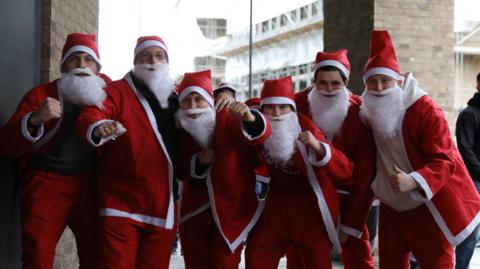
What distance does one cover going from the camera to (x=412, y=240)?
12.3 ft

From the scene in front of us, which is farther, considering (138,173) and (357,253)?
(357,253)

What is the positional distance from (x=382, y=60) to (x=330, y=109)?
1.47 ft

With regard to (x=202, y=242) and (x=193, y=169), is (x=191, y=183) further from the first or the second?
(x=202, y=242)

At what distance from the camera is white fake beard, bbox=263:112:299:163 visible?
3771 mm

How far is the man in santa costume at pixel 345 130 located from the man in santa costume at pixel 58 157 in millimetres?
1401

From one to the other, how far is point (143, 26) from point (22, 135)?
21208 millimetres

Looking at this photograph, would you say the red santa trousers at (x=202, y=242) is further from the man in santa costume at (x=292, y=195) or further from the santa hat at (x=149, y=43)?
the santa hat at (x=149, y=43)

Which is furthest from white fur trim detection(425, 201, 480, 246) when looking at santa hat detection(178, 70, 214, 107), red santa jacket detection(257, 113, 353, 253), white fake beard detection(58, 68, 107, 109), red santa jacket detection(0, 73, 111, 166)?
red santa jacket detection(0, 73, 111, 166)

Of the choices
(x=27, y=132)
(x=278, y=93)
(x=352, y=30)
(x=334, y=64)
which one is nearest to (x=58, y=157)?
(x=27, y=132)

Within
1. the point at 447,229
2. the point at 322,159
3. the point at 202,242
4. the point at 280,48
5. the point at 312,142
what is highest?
the point at 280,48

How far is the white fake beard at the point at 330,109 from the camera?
394 centimetres

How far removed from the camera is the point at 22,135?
11.9 ft

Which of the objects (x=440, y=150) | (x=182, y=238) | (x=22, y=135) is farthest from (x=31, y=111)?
(x=440, y=150)

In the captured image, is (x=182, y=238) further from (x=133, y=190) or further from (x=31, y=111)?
(x=31, y=111)
